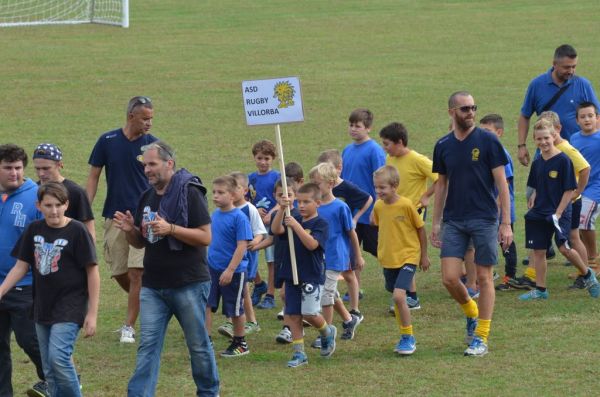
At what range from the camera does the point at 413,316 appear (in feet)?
38.1

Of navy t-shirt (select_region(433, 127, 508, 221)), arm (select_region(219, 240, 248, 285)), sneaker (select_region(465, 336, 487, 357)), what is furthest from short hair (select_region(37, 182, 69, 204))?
sneaker (select_region(465, 336, 487, 357))

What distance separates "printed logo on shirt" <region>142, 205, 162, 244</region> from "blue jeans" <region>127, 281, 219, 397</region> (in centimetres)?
38

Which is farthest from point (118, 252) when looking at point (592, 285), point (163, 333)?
point (592, 285)

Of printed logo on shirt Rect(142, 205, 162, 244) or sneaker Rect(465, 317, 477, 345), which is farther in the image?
sneaker Rect(465, 317, 477, 345)

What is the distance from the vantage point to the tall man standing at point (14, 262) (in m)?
8.98

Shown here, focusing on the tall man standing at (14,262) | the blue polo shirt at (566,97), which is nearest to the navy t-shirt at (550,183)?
the blue polo shirt at (566,97)

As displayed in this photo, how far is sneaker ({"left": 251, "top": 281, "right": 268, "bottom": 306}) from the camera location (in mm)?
12555

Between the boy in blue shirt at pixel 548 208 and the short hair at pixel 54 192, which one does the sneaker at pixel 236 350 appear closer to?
the short hair at pixel 54 192

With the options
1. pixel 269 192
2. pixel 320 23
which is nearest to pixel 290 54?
pixel 320 23

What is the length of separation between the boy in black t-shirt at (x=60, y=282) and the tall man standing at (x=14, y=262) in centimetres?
53

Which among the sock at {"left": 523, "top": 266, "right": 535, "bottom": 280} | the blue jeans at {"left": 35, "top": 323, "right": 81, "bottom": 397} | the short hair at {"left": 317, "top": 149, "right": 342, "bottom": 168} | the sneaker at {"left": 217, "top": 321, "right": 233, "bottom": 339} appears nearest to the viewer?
the blue jeans at {"left": 35, "top": 323, "right": 81, "bottom": 397}

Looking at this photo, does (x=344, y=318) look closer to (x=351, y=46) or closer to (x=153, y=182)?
(x=153, y=182)

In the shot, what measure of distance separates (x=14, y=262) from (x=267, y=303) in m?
3.72

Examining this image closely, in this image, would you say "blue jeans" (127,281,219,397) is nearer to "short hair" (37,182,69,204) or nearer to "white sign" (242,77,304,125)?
"short hair" (37,182,69,204)
